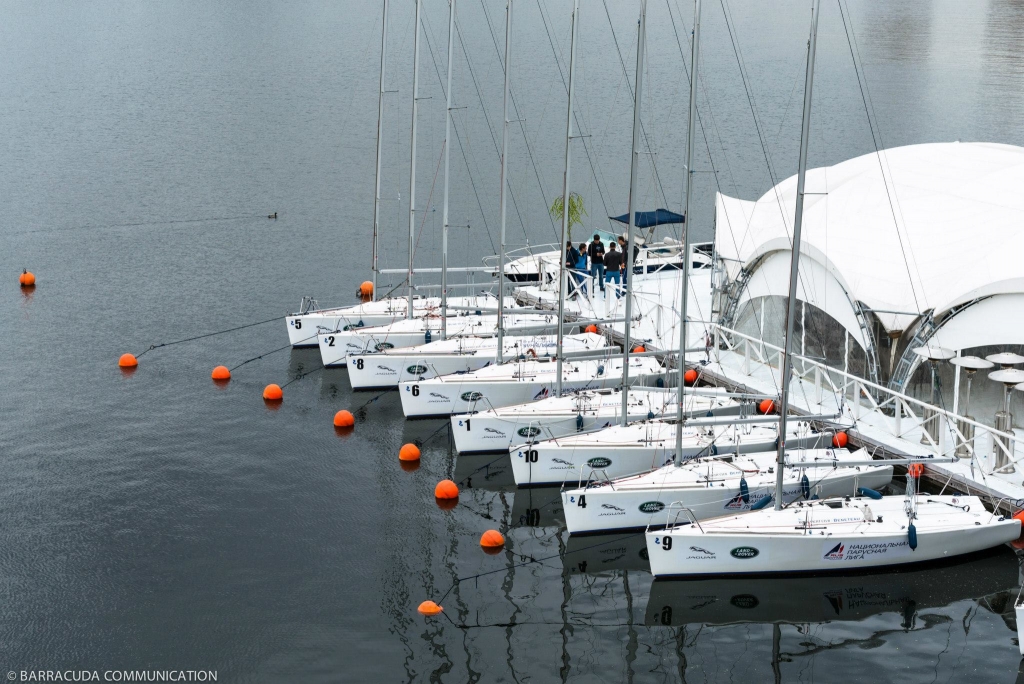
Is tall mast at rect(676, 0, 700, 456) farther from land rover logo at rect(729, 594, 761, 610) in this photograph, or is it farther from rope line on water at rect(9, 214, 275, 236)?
rope line on water at rect(9, 214, 275, 236)

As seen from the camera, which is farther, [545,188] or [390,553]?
[545,188]

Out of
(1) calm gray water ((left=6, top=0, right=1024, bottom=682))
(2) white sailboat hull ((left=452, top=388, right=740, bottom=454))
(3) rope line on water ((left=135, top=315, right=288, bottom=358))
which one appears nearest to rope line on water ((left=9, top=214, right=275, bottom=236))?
(1) calm gray water ((left=6, top=0, right=1024, bottom=682))

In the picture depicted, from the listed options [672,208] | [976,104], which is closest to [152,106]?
[672,208]

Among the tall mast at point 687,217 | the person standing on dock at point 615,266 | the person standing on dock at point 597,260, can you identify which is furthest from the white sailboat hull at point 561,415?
the person standing on dock at point 597,260

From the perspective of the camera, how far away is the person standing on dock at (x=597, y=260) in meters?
40.8

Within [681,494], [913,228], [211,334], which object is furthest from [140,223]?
[681,494]

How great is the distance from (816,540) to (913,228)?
1267 cm

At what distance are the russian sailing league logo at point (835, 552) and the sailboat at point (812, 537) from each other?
21mm

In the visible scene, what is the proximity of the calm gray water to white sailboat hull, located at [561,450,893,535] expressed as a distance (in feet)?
2.18

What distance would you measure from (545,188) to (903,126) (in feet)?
99.9

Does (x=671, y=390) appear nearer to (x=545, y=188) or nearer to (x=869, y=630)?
(x=869, y=630)

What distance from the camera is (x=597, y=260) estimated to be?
41.1 meters

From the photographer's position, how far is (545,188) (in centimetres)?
6506

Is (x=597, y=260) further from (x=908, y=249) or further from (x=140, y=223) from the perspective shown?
(x=140, y=223)
